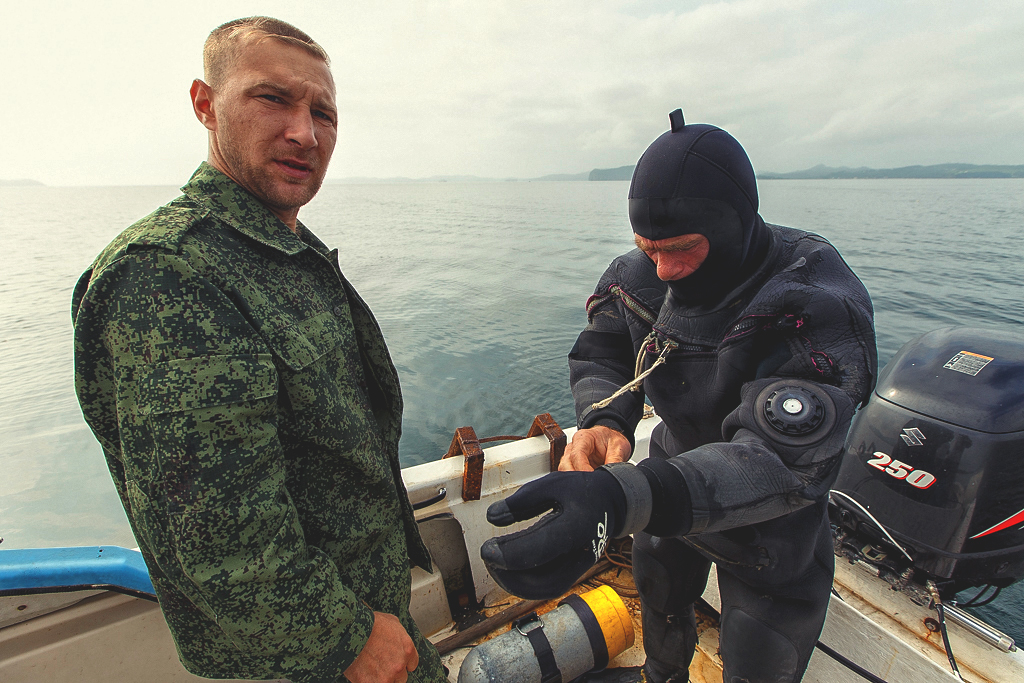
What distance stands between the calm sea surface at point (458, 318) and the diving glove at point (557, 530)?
175 inches

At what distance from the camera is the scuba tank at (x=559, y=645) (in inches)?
87.0

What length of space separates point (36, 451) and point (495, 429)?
20.0 ft

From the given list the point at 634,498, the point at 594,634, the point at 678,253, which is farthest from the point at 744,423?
the point at 594,634

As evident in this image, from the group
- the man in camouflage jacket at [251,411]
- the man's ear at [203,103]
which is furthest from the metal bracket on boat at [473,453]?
the man's ear at [203,103]

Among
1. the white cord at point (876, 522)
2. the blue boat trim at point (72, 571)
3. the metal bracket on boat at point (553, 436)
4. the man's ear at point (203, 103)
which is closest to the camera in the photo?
the man's ear at point (203, 103)

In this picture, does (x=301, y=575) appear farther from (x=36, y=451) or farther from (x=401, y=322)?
(x=401, y=322)

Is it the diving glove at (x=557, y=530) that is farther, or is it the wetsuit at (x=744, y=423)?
the wetsuit at (x=744, y=423)

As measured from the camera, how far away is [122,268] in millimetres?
1003

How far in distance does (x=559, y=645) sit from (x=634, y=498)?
5.42ft

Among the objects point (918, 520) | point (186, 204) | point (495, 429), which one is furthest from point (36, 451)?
point (918, 520)

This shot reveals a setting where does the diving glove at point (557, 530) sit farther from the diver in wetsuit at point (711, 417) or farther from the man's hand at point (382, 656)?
the man's hand at point (382, 656)

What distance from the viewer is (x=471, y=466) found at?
265cm

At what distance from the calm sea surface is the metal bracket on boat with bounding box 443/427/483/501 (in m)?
3.58

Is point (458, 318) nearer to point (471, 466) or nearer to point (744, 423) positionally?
point (471, 466)
